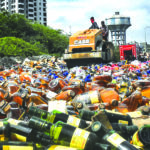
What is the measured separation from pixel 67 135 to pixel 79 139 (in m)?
0.11

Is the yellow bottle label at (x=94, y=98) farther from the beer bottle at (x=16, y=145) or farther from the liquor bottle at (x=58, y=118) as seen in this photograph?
the beer bottle at (x=16, y=145)

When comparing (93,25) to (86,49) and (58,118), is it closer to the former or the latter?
(86,49)

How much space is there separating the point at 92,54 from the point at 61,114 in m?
9.72

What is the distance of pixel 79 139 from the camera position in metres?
1.86

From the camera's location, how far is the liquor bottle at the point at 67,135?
1.85 meters

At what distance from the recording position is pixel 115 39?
71250mm

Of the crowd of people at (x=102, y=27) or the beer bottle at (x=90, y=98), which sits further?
the crowd of people at (x=102, y=27)

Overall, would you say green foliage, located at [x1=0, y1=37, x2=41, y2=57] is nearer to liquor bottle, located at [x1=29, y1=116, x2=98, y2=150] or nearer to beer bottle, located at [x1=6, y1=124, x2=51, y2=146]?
beer bottle, located at [x1=6, y1=124, x2=51, y2=146]

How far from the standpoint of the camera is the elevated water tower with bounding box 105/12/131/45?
70.4 metres

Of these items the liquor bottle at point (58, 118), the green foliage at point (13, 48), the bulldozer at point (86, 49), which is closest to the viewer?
the liquor bottle at point (58, 118)

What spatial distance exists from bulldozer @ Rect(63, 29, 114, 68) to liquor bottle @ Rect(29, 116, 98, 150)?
997cm

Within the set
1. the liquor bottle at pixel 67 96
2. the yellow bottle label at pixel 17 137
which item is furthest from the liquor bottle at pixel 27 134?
the liquor bottle at pixel 67 96

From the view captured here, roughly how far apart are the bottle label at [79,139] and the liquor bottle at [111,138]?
12 cm

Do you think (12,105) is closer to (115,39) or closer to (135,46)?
(135,46)
